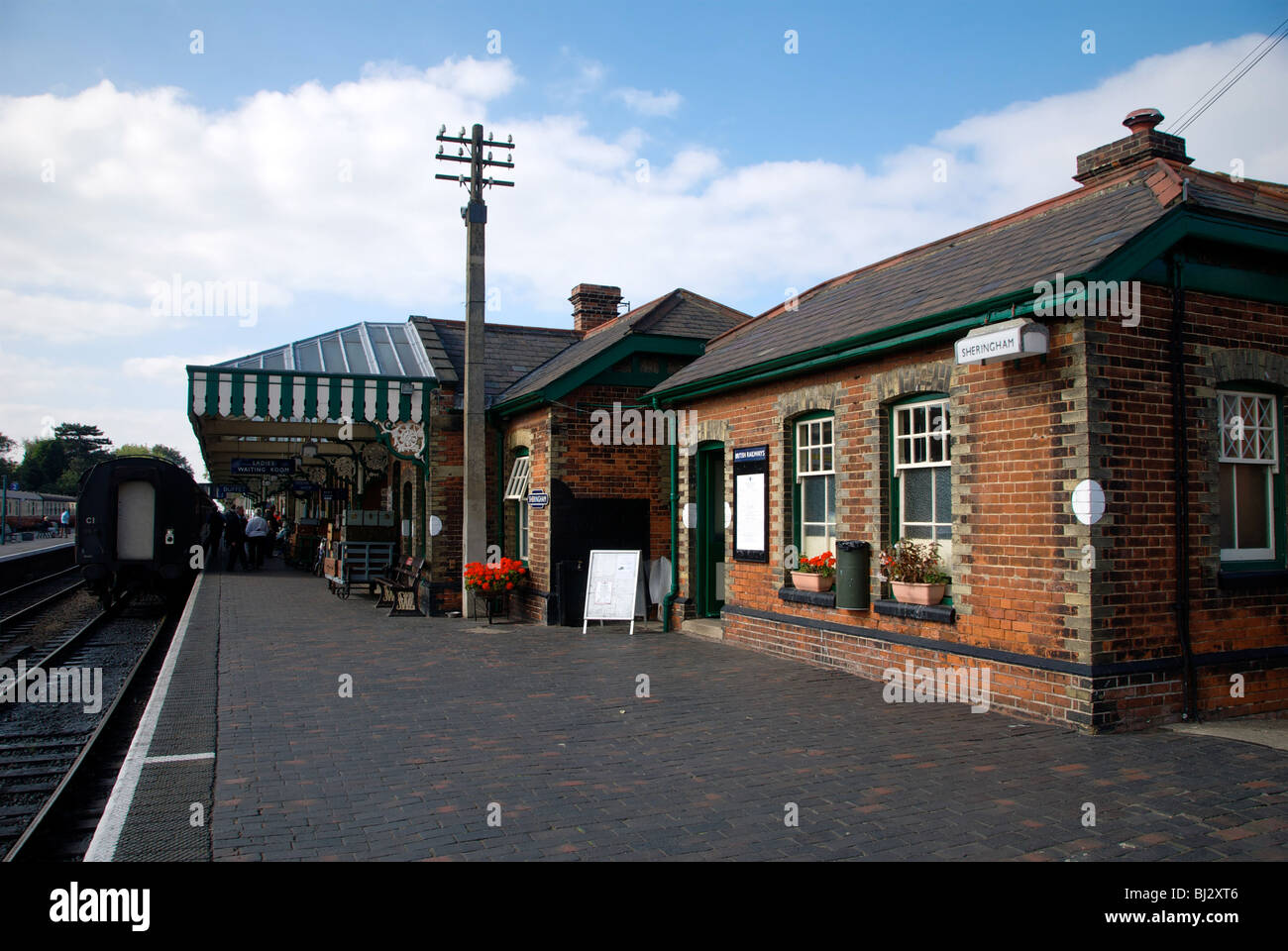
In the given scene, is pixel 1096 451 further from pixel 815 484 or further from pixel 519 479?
pixel 519 479

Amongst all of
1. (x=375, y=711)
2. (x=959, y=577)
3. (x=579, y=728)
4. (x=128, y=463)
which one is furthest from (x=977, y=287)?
(x=128, y=463)

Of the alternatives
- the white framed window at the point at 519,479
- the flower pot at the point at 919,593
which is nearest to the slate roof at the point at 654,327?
the white framed window at the point at 519,479

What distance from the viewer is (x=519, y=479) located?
15.2 meters

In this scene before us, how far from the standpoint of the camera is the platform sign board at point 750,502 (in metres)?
11.0

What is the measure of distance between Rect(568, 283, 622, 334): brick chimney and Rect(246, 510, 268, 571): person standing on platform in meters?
14.4

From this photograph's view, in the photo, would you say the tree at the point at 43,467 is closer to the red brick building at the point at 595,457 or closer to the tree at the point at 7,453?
the tree at the point at 7,453

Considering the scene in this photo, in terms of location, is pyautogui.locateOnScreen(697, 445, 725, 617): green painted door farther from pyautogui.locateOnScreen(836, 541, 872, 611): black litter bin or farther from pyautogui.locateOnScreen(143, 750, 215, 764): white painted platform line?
pyautogui.locateOnScreen(143, 750, 215, 764): white painted platform line

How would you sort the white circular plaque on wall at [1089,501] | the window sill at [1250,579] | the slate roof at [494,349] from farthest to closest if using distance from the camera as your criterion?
the slate roof at [494,349] < the window sill at [1250,579] < the white circular plaque on wall at [1089,501]

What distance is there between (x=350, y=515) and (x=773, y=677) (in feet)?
43.9

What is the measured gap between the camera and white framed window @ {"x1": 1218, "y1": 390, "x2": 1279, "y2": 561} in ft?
25.1

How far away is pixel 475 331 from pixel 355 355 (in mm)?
3708

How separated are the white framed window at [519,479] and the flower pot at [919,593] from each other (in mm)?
7670

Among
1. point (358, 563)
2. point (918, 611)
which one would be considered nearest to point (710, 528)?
point (918, 611)

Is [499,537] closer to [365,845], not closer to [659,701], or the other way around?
[659,701]
